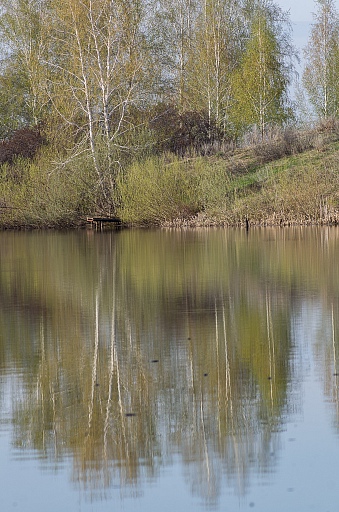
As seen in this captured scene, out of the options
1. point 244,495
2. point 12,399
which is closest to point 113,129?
point 12,399

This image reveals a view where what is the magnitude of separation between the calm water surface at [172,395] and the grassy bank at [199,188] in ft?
58.6

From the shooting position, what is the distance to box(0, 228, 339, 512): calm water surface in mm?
4969

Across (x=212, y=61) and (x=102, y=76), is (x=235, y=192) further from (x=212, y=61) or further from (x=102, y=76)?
(x=212, y=61)

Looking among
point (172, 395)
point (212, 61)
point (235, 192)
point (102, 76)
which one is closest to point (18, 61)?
point (212, 61)

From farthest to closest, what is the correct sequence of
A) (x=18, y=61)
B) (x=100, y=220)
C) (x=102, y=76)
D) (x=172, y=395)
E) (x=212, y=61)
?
(x=18, y=61) → (x=212, y=61) → (x=100, y=220) → (x=102, y=76) → (x=172, y=395)

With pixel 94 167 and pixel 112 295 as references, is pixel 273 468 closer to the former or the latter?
pixel 112 295

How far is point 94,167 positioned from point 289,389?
97.7ft

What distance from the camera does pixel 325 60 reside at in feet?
169

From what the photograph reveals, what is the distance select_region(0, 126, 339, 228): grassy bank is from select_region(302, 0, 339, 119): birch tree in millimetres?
12907

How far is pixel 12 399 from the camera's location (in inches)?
276

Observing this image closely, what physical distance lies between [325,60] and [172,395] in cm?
4699

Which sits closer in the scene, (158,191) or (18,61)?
(158,191)

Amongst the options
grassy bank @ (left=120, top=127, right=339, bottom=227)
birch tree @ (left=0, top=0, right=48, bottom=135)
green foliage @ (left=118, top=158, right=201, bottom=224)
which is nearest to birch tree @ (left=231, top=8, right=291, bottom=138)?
birch tree @ (left=0, top=0, right=48, bottom=135)

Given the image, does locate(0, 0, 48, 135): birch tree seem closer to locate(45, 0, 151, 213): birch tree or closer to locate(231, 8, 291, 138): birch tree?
locate(231, 8, 291, 138): birch tree
